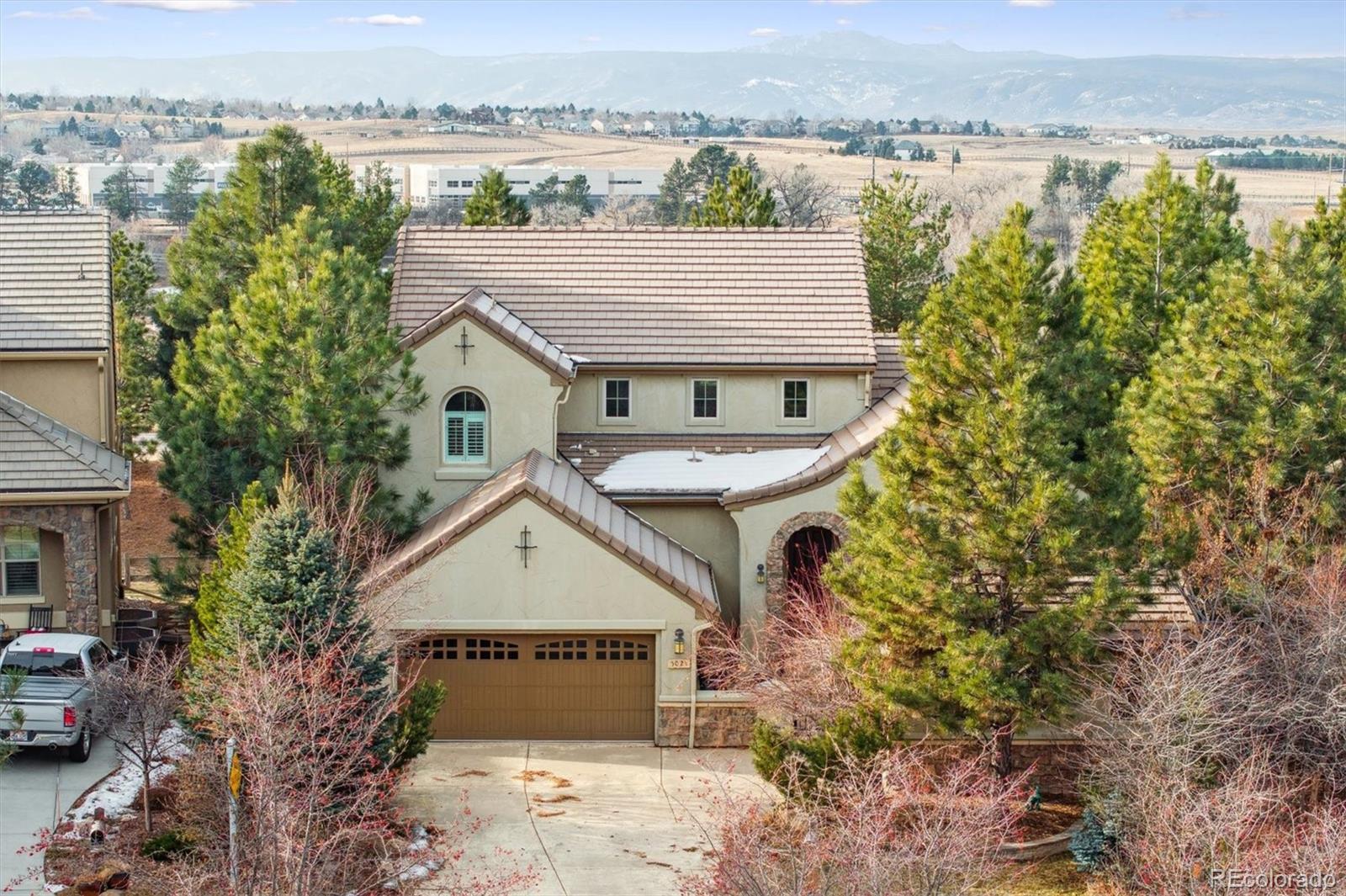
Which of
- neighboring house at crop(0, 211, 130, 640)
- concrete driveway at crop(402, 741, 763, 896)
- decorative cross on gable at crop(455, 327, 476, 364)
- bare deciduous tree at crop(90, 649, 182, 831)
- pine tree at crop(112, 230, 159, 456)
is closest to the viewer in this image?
bare deciduous tree at crop(90, 649, 182, 831)

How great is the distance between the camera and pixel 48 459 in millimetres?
28234

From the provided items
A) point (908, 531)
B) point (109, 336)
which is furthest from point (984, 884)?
point (109, 336)

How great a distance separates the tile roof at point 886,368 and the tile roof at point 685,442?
5.49 ft

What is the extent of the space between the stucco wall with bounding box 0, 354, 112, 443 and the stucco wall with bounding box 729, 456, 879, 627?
11.5m

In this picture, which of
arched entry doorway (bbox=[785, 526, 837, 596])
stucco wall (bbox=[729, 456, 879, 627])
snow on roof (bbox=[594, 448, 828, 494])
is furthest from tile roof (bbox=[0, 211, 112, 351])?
arched entry doorway (bbox=[785, 526, 837, 596])

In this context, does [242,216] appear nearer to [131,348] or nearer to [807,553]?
[131,348]

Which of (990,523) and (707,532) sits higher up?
(990,523)

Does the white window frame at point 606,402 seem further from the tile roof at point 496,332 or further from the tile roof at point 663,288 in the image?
the tile roof at point 496,332

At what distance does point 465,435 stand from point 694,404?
4.95 metres

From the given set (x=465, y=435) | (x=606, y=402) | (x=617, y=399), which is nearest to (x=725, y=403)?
(x=617, y=399)

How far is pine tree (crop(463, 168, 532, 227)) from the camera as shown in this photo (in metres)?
46.8

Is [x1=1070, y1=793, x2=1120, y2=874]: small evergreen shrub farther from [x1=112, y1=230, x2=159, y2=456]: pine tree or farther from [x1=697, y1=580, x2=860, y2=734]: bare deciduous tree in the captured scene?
[x1=112, y1=230, x2=159, y2=456]: pine tree

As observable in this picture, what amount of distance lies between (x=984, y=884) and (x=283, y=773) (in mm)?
8754

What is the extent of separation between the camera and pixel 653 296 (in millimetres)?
33812
